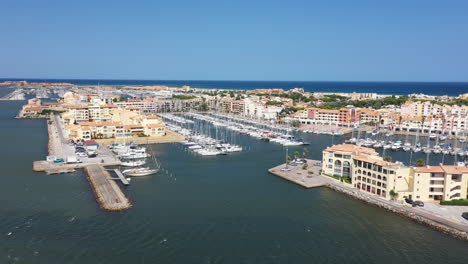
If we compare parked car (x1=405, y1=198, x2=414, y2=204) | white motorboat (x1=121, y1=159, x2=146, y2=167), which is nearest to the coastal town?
parked car (x1=405, y1=198, x2=414, y2=204)

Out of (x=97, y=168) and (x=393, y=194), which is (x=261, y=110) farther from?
Result: (x=393, y=194)

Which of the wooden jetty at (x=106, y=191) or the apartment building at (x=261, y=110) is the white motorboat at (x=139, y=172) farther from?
the apartment building at (x=261, y=110)

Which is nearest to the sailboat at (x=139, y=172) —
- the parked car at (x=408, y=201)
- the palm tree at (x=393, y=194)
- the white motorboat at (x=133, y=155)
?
the white motorboat at (x=133, y=155)

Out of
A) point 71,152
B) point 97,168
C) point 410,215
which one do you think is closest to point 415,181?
point 410,215

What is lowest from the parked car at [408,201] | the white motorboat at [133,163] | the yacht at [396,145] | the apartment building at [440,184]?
the white motorboat at [133,163]

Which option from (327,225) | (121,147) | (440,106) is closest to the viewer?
(327,225)

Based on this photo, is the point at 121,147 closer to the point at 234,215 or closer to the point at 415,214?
the point at 234,215

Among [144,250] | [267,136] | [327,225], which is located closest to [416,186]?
[327,225]
